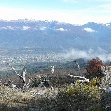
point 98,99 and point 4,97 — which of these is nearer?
point 98,99

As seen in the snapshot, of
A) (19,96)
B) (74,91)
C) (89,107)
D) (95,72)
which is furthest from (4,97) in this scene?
(95,72)

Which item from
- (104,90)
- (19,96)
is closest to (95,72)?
(19,96)

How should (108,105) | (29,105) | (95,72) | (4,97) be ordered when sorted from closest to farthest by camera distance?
(108,105), (29,105), (4,97), (95,72)

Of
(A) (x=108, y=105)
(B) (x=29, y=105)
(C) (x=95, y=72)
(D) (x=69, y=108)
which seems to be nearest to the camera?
(A) (x=108, y=105)

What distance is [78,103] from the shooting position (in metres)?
18.5

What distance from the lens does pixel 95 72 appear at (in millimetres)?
41906

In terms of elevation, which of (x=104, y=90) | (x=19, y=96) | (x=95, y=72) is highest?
(x=104, y=90)

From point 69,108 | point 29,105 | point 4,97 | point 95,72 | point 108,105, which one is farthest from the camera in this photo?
point 95,72

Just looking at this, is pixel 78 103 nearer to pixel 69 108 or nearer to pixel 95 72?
pixel 69 108

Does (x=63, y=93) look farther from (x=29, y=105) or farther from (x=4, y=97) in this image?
(x=4, y=97)

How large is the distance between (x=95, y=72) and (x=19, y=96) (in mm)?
20632

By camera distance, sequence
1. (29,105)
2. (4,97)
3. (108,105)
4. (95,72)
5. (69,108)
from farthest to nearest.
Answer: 1. (95,72)
2. (4,97)
3. (29,105)
4. (69,108)
5. (108,105)

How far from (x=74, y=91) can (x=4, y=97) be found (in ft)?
14.0

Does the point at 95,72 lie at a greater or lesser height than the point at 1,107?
lesser
